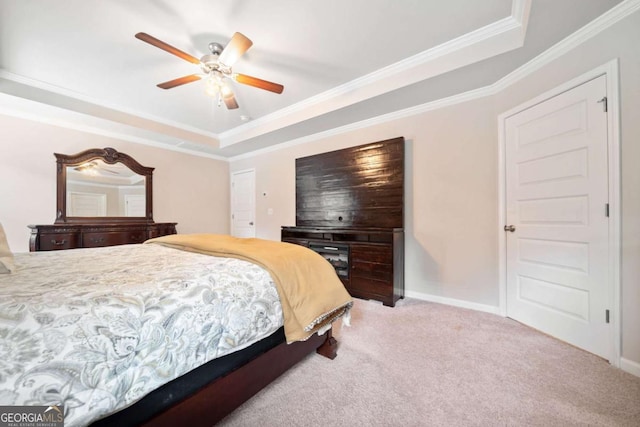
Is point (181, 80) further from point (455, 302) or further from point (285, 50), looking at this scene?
point (455, 302)

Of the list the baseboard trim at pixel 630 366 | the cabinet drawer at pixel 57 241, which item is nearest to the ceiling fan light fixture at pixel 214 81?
the cabinet drawer at pixel 57 241

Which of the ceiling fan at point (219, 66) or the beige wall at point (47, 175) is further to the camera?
the beige wall at point (47, 175)

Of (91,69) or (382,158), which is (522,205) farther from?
(91,69)

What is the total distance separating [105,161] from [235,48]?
3.26 m

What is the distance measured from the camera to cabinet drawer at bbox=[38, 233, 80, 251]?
9.86 feet

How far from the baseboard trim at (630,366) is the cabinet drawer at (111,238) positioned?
5.42 metres

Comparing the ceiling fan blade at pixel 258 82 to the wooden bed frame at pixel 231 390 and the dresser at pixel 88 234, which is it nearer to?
the wooden bed frame at pixel 231 390

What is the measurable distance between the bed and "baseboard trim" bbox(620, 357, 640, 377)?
6.21 ft

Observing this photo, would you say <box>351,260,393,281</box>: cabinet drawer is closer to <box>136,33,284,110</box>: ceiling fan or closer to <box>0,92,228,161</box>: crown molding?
<box>136,33,284,110</box>: ceiling fan

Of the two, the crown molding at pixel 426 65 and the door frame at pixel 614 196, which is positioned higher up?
the crown molding at pixel 426 65

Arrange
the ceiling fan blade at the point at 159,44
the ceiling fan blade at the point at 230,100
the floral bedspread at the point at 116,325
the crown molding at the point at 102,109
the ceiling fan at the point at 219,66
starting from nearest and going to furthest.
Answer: the floral bedspread at the point at 116,325 → the ceiling fan blade at the point at 159,44 → the ceiling fan at the point at 219,66 → the ceiling fan blade at the point at 230,100 → the crown molding at the point at 102,109

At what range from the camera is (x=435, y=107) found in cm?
291

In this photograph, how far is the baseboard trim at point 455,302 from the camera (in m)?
2.56

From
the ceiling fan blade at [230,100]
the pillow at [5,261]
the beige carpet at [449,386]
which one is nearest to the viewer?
the pillow at [5,261]
